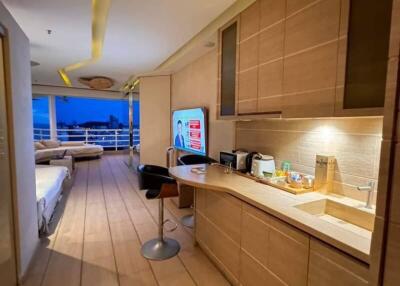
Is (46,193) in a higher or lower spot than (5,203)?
lower

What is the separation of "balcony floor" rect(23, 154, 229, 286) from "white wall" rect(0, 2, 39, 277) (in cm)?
25

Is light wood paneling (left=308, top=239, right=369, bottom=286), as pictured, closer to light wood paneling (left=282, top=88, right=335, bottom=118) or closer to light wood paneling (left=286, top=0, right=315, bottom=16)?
light wood paneling (left=282, top=88, right=335, bottom=118)

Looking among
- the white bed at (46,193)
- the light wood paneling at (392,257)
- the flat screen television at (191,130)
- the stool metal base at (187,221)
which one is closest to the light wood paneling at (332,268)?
the light wood paneling at (392,257)

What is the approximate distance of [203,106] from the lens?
3463 mm

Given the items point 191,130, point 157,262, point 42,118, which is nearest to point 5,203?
point 157,262

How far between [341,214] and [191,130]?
8.46ft

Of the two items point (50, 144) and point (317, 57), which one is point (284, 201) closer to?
point (317, 57)

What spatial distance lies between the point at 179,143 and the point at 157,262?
7.74 feet

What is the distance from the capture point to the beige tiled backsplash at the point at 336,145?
1.41m

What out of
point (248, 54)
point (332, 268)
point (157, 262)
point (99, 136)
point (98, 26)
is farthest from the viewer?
point (99, 136)

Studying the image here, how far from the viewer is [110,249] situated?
240 cm

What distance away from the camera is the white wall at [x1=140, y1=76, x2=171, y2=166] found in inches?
196

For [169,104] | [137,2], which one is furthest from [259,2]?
[169,104]

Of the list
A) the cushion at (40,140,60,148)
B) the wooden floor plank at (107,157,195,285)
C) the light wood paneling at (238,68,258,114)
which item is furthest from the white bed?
the cushion at (40,140,60,148)
